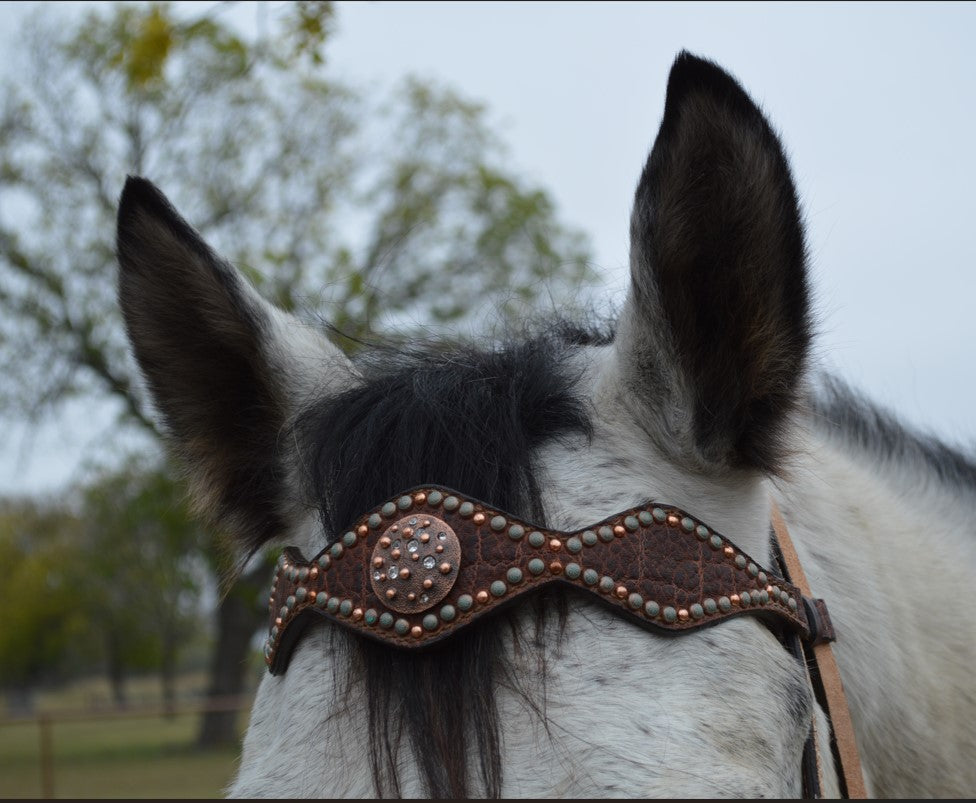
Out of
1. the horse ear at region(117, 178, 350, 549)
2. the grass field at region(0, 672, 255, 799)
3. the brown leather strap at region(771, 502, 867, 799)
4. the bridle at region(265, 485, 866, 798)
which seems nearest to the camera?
the bridle at region(265, 485, 866, 798)

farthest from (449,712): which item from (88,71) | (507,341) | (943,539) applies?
(88,71)

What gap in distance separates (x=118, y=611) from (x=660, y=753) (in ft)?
146

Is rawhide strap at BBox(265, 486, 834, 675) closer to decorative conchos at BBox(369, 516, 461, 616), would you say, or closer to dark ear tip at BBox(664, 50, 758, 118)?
decorative conchos at BBox(369, 516, 461, 616)

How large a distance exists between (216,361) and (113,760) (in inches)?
699

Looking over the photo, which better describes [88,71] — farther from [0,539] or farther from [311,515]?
[0,539]

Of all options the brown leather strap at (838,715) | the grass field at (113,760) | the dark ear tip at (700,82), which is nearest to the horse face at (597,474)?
the dark ear tip at (700,82)

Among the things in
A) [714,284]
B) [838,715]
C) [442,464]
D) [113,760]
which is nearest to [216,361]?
[442,464]

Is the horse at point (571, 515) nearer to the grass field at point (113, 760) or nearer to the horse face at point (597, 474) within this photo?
the horse face at point (597, 474)

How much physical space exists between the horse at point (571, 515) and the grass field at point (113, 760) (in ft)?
37.4

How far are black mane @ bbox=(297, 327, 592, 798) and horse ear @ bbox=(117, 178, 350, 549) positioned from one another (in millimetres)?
139

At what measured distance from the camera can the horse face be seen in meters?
1.27

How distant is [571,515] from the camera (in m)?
1.47

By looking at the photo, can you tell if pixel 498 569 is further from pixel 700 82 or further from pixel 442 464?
pixel 700 82

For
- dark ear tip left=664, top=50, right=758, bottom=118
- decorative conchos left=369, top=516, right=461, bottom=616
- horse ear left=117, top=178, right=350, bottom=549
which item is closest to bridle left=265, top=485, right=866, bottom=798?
decorative conchos left=369, top=516, right=461, bottom=616
